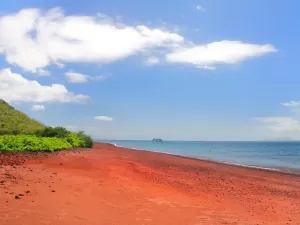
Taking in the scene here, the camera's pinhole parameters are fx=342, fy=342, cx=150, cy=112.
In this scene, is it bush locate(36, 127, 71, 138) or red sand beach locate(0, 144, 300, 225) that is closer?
red sand beach locate(0, 144, 300, 225)

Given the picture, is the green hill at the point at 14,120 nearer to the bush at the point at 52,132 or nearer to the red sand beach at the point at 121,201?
the bush at the point at 52,132

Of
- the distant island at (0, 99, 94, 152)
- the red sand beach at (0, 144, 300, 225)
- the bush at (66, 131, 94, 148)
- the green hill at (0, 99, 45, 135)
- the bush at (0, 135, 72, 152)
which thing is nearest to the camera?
the red sand beach at (0, 144, 300, 225)

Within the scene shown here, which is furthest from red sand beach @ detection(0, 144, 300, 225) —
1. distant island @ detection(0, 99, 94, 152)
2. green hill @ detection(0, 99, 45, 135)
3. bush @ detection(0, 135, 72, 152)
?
green hill @ detection(0, 99, 45, 135)

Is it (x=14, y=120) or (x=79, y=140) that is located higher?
(x=14, y=120)

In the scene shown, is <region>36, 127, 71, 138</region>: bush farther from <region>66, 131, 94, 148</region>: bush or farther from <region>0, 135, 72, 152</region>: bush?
<region>0, 135, 72, 152</region>: bush

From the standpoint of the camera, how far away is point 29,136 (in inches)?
951

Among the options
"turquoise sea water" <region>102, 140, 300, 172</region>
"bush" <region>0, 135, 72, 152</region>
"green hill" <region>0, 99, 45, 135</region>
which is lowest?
"turquoise sea water" <region>102, 140, 300, 172</region>

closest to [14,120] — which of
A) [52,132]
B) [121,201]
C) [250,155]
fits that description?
[52,132]

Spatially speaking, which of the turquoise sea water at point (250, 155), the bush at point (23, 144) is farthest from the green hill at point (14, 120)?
the turquoise sea water at point (250, 155)

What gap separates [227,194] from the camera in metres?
14.3

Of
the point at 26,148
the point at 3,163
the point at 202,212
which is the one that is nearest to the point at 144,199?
the point at 202,212

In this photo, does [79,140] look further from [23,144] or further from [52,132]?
[23,144]

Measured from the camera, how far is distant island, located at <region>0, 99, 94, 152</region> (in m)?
21.3

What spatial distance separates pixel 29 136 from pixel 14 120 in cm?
1791
